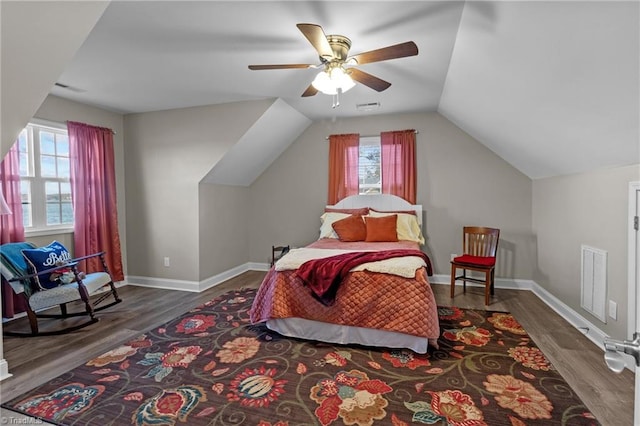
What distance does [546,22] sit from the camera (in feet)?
5.62

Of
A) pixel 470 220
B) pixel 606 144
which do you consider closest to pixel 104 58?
pixel 606 144

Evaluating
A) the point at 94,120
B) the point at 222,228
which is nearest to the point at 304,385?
the point at 222,228

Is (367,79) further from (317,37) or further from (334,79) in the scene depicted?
(317,37)

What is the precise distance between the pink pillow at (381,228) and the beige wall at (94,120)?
352 cm

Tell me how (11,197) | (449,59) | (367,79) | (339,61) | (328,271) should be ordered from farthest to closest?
1. (11,197)
2. (449,59)
3. (328,271)
4. (367,79)
5. (339,61)

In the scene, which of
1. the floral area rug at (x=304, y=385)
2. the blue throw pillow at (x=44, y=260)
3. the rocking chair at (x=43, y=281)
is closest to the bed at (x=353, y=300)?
the floral area rug at (x=304, y=385)

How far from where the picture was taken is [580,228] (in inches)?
118

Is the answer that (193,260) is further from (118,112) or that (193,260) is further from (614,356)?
(614,356)

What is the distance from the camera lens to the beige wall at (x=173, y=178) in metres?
4.20

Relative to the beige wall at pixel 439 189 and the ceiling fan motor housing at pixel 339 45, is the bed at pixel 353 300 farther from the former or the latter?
the beige wall at pixel 439 189

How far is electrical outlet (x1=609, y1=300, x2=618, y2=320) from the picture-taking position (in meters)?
2.46

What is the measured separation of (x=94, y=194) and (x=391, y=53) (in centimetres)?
399

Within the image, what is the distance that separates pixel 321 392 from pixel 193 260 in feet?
9.51

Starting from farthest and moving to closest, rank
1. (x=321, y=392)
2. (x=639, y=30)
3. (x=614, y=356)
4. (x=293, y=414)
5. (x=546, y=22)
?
(x=321, y=392)
(x=293, y=414)
(x=546, y=22)
(x=639, y=30)
(x=614, y=356)
